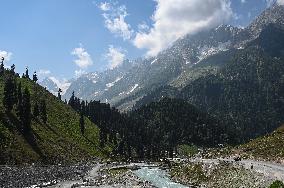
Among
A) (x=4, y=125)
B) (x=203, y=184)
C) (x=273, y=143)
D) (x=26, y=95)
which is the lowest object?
(x=203, y=184)

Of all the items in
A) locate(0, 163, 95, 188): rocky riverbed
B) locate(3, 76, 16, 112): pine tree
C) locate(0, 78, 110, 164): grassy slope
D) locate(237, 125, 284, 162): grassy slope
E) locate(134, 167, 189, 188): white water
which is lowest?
locate(134, 167, 189, 188): white water

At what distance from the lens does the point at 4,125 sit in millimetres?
141125

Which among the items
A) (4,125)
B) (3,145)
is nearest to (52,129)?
(4,125)

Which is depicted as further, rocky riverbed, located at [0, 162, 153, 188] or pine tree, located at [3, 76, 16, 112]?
pine tree, located at [3, 76, 16, 112]

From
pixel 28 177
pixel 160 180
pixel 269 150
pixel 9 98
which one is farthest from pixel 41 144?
pixel 269 150

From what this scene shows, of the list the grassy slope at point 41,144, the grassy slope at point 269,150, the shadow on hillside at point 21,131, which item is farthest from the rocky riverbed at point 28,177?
the grassy slope at point 269,150

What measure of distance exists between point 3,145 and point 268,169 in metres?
82.3

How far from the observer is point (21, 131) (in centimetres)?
14675

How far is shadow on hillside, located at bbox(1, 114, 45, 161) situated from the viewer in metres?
140

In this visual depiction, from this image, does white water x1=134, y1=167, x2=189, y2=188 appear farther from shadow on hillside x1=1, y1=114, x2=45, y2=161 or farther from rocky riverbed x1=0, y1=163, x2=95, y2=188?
shadow on hillside x1=1, y1=114, x2=45, y2=161

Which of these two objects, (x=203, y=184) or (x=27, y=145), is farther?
(x=27, y=145)

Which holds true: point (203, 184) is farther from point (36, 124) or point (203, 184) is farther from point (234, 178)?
point (36, 124)

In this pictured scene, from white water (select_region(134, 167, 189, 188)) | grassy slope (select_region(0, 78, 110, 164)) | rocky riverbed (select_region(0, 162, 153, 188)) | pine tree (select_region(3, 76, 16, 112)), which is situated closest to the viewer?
rocky riverbed (select_region(0, 162, 153, 188))

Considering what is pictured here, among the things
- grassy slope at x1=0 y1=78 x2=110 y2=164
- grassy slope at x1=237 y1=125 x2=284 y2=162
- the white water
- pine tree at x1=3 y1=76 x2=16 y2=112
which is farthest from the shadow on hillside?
grassy slope at x1=237 y1=125 x2=284 y2=162
